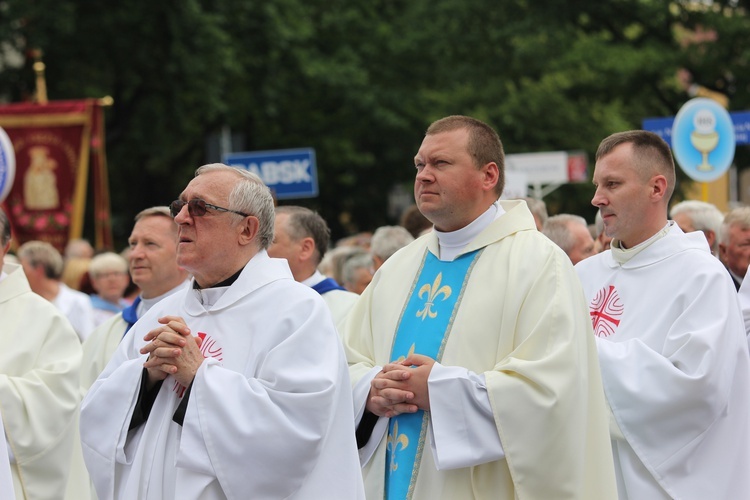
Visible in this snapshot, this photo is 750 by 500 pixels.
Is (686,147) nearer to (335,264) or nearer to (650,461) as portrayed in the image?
(335,264)

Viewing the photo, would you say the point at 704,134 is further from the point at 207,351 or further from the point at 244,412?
the point at 244,412

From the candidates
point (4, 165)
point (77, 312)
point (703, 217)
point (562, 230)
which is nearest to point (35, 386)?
point (562, 230)

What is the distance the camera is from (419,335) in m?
4.60

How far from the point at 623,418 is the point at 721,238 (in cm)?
247

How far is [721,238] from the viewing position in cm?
703

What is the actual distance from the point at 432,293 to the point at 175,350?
1.17m

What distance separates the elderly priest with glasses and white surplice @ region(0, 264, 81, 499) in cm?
153

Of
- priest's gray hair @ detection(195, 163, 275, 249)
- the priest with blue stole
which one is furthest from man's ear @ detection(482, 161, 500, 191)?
priest's gray hair @ detection(195, 163, 275, 249)

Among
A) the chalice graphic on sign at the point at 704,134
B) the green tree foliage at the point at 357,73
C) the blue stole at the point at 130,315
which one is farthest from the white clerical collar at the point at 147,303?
the green tree foliage at the point at 357,73

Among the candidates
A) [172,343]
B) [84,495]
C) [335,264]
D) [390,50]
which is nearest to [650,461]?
[172,343]

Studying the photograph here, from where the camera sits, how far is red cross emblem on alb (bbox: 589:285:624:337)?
5191 millimetres

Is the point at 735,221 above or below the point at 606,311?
above

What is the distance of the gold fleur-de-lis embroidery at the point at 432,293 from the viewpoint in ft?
15.2

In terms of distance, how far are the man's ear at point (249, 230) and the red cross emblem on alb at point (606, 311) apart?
1.75 m
